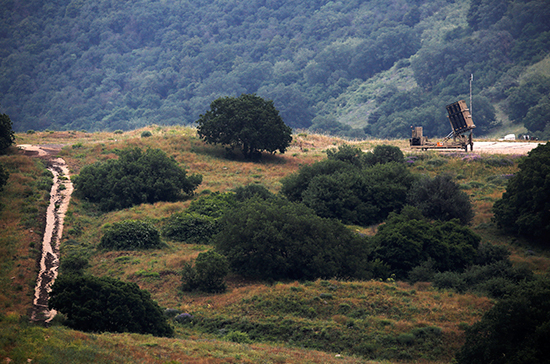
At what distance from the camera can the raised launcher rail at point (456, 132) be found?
139 ft

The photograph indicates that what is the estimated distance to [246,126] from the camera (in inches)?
1703

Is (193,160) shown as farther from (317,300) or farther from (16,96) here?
(16,96)

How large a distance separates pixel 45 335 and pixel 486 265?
17377mm

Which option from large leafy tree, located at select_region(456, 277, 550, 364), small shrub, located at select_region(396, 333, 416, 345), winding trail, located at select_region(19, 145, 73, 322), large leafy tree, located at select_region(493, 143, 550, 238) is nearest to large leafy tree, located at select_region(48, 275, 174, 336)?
winding trail, located at select_region(19, 145, 73, 322)

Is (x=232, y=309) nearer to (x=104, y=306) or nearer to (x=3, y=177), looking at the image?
(x=104, y=306)

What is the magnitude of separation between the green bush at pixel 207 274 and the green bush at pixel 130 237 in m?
5.35

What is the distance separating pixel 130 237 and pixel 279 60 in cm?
10593

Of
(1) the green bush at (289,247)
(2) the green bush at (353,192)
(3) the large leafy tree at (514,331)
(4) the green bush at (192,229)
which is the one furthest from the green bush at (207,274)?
(2) the green bush at (353,192)

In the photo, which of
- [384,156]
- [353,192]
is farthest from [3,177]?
[384,156]

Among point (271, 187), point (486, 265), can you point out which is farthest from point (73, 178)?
point (486, 265)

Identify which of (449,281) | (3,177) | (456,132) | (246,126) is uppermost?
(246,126)

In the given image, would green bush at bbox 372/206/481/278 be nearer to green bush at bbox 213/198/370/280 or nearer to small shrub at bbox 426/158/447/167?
green bush at bbox 213/198/370/280

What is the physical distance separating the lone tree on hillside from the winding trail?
11.9 meters

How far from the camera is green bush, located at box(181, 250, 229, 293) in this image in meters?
21.5
